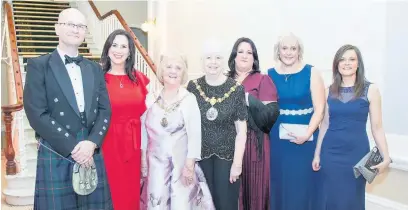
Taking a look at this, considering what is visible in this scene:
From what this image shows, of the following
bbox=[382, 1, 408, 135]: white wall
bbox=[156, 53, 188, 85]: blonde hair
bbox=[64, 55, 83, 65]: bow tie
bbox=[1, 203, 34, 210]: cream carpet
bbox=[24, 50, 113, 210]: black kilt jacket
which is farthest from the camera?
bbox=[1, 203, 34, 210]: cream carpet

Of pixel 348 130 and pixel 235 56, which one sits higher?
pixel 235 56

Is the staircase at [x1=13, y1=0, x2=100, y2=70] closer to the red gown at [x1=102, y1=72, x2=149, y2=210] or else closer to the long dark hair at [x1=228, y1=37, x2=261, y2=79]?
the red gown at [x1=102, y1=72, x2=149, y2=210]

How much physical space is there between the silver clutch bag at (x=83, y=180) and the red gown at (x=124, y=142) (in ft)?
1.03

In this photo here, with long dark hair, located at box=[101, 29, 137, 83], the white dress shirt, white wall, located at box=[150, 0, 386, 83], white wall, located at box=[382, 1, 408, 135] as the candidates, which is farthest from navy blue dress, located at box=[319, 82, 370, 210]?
the white dress shirt

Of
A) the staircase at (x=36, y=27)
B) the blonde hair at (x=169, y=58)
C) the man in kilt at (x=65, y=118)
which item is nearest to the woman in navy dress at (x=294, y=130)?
the blonde hair at (x=169, y=58)

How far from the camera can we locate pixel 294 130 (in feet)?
9.09

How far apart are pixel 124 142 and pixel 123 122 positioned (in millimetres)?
136

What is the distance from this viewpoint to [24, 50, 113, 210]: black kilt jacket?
2.17m

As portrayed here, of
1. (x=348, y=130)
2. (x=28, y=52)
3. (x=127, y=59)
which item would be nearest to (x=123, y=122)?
(x=127, y=59)

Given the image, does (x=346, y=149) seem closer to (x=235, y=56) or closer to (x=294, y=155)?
(x=294, y=155)

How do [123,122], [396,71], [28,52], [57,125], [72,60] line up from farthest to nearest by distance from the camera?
[28,52], [396,71], [123,122], [72,60], [57,125]

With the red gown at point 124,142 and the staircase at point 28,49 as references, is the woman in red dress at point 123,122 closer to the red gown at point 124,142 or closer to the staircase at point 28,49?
the red gown at point 124,142

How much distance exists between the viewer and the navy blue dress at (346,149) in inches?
102

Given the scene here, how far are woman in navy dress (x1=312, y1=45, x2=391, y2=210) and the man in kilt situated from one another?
59.8 inches
